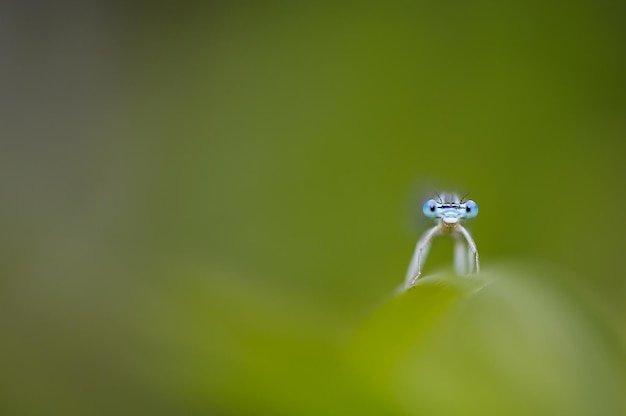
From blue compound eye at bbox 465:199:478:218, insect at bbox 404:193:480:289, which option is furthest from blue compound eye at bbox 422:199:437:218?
blue compound eye at bbox 465:199:478:218

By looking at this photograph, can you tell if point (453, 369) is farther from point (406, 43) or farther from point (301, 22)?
point (301, 22)

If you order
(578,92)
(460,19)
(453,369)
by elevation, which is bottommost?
(453,369)

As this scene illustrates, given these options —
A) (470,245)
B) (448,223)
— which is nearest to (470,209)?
(470,245)

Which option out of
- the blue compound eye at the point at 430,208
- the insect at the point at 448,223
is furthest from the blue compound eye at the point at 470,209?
the blue compound eye at the point at 430,208

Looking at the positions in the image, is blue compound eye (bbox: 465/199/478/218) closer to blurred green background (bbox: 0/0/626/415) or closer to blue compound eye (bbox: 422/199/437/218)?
blurred green background (bbox: 0/0/626/415)

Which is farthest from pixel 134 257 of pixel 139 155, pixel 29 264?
pixel 139 155

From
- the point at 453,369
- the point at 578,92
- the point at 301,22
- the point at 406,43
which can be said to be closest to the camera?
the point at 453,369
